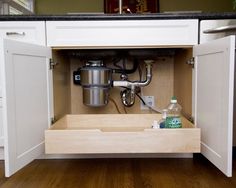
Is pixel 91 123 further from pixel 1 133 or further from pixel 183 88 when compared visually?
pixel 183 88

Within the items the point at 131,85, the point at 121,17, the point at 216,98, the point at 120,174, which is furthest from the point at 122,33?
the point at 120,174

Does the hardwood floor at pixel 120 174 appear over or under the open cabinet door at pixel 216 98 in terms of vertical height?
under

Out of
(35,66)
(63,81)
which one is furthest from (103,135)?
(63,81)

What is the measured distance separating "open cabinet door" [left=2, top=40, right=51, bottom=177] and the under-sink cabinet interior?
3.4 inches

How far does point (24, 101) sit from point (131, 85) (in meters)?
0.81

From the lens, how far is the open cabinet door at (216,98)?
0.92 metres

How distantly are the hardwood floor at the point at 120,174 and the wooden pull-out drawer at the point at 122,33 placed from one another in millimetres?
642

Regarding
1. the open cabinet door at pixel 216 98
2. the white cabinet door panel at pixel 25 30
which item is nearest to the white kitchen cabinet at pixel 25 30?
the white cabinet door panel at pixel 25 30

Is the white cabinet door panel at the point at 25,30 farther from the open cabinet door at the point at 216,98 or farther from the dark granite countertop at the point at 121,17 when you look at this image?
the open cabinet door at the point at 216,98

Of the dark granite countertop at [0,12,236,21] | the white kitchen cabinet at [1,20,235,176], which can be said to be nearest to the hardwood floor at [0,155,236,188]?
the white kitchen cabinet at [1,20,235,176]

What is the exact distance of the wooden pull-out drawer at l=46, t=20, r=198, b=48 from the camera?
133 cm

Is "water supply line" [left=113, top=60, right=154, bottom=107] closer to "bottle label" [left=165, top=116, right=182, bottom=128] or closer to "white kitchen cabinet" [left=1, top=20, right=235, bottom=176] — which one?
"white kitchen cabinet" [left=1, top=20, right=235, bottom=176]

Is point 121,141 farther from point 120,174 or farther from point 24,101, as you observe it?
point 24,101

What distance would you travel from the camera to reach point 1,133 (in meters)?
1.37
